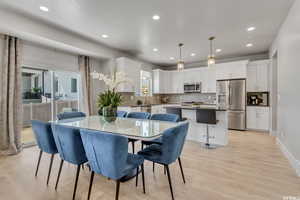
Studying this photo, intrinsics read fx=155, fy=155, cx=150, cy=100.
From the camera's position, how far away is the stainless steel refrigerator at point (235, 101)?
550 centimetres

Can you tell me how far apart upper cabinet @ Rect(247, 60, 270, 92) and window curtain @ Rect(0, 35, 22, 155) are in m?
6.89

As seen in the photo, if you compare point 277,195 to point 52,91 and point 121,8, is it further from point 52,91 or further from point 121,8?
point 52,91

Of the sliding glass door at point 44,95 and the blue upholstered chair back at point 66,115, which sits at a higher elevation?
the sliding glass door at point 44,95

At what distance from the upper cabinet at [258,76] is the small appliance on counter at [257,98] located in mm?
193

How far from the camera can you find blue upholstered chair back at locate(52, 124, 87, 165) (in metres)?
1.88

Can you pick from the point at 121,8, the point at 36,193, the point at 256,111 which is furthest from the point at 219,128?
the point at 36,193

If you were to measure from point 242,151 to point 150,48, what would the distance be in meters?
3.93

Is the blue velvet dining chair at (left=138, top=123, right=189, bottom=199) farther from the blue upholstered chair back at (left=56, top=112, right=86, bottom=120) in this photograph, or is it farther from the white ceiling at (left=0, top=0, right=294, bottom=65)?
the white ceiling at (left=0, top=0, right=294, bottom=65)

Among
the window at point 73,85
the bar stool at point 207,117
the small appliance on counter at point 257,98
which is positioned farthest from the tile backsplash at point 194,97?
the window at point 73,85

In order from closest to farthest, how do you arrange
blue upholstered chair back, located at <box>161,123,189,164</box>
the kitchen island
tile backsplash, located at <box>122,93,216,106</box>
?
blue upholstered chair back, located at <box>161,123,189,164</box>, the kitchen island, tile backsplash, located at <box>122,93,216,106</box>

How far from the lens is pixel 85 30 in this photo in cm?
375

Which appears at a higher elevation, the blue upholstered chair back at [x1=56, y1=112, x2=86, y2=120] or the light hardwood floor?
the blue upholstered chair back at [x1=56, y1=112, x2=86, y2=120]

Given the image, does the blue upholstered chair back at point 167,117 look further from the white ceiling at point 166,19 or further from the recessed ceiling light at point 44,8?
the recessed ceiling light at point 44,8

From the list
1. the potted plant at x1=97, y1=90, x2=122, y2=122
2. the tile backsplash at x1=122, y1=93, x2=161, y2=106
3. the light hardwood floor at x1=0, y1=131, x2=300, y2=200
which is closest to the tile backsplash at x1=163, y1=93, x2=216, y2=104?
the tile backsplash at x1=122, y1=93, x2=161, y2=106
